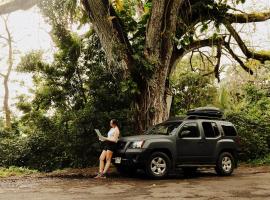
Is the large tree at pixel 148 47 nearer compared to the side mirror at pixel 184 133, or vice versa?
the side mirror at pixel 184 133

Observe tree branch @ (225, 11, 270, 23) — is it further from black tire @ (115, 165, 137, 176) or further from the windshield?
black tire @ (115, 165, 137, 176)

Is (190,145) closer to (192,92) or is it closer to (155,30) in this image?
(155,30)

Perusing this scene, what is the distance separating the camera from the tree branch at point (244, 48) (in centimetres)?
1952

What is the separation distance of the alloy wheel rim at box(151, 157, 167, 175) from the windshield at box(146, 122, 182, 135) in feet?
3.36

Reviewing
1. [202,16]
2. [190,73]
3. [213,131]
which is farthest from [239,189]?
[190,73]

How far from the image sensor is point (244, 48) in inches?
813

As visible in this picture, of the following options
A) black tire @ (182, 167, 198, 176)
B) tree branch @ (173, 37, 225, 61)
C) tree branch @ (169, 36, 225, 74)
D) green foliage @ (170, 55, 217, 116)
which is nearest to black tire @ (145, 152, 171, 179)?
black tire @ (182, 167, 198, 176)

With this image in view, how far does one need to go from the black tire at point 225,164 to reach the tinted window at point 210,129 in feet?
2.41

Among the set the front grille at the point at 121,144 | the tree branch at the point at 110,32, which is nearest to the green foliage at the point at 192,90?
the tree branch at the point at 110,32

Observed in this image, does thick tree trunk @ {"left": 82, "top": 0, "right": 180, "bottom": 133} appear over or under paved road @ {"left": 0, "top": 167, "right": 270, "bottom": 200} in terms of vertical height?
over

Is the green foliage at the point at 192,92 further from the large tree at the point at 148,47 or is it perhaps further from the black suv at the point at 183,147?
the black suv at the point at 183,147

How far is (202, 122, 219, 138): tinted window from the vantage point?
1453 cm

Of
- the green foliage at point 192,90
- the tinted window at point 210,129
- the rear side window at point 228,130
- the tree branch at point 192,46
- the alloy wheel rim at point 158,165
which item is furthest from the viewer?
the green foliage at point 192,90

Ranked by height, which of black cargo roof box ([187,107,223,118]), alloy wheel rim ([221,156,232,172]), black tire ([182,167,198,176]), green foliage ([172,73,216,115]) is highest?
green foliage ([172,73,216,115])
